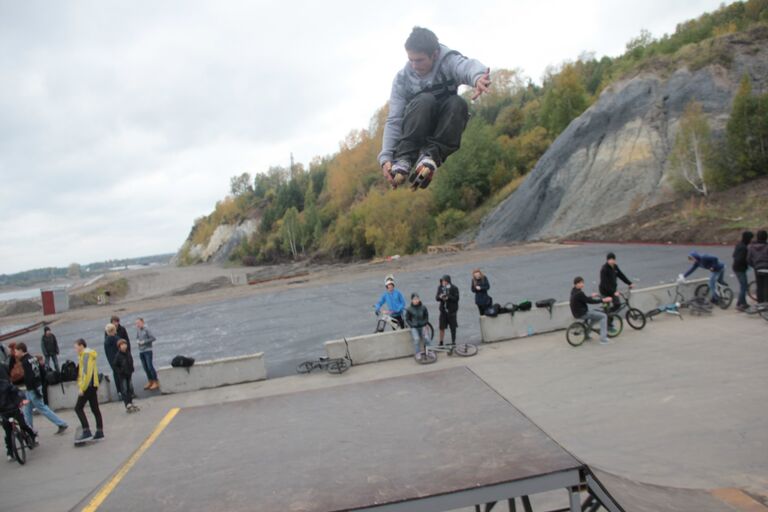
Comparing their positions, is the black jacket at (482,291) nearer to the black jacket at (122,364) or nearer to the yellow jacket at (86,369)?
the black jacket at (122,364)

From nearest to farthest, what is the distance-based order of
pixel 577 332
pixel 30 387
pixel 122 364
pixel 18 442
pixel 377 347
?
1. pixel 18 442
2. pixel 30 387
3. pixel 122 364
4. pixel 577 332
5. pixel 377 347

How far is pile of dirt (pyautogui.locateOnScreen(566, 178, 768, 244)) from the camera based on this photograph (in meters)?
26.7

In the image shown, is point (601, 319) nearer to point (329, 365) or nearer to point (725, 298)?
point (725, 298)

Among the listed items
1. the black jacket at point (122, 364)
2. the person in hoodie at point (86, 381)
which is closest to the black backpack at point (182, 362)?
the black jacket at point (122, 364)

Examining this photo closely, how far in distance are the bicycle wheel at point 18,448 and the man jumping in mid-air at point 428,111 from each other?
28.2 ft

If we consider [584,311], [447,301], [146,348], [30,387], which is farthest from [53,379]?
[584,311]

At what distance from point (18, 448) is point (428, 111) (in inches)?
376

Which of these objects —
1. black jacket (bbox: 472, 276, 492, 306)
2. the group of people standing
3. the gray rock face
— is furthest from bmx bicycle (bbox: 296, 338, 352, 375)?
the gray rock face

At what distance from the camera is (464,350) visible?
40.4 feet

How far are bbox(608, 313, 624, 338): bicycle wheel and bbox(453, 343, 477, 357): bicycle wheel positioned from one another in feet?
11.1

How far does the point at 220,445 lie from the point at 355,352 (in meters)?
5.17

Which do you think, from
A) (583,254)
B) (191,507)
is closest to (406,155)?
(191,507)

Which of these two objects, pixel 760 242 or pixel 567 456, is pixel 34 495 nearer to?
pixel 567 456

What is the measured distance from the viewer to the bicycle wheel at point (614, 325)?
12.4m
